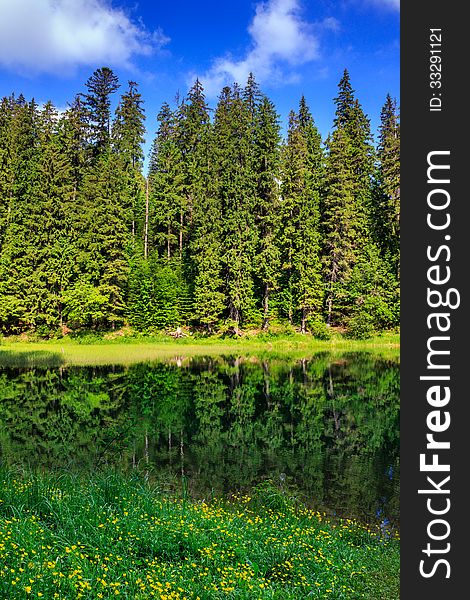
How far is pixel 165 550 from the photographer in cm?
618

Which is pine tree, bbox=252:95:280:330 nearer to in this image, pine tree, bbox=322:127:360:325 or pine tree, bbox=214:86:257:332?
pine tree, bbox=214:86:257:332

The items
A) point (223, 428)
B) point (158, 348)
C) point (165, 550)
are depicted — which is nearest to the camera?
point (165, 550)

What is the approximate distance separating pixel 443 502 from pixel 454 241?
6.49 feet

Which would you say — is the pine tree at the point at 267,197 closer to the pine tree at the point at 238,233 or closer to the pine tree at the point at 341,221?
the pine tree at the point at 238,233

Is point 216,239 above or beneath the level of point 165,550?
above

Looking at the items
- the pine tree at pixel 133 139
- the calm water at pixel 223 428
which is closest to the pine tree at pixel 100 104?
the pine tree at pixel 133 139

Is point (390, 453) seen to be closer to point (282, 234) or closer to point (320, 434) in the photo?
point (320, 434)

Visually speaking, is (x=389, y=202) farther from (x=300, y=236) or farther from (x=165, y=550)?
(x=165, y=550)

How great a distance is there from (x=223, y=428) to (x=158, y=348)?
22.6 meters

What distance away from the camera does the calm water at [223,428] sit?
11.2m

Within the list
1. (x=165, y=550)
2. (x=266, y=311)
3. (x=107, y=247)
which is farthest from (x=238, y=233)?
(x=165, y=550)

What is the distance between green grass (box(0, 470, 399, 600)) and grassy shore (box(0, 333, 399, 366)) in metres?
24.8

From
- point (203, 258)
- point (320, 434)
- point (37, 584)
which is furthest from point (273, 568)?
point (203, 258)

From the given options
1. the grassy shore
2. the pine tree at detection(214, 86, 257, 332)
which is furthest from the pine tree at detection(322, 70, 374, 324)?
the pine tree at detection(214, 86, 257, 332)
